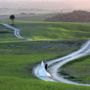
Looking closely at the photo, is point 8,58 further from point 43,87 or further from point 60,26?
point 60,26

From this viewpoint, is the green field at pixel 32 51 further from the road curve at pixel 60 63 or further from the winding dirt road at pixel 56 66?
the road curve at pixel 60 63

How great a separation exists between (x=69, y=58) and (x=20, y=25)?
84.5 meters

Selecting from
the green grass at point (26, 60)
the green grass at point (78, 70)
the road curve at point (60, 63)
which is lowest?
the green grass at point (78, 70)

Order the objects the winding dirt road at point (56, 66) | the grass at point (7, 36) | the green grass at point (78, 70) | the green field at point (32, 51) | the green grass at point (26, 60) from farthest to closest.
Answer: the grass at point (7, 36), the green grass at point (78, 70), the winding dirt road at point (56, 66), the green field at point (32, 51), the green grass at point (26, 60)

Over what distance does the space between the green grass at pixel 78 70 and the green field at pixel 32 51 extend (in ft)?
17.9

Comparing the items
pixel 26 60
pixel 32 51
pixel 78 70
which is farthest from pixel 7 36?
pixel 78 70

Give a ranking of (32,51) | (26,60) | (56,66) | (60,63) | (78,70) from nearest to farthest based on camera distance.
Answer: (78,70) < (56,66) < (60,63) < (26,60) < (32,51)

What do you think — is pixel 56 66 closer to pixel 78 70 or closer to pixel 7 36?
pixel 78 70

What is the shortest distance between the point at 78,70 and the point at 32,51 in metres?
24.8

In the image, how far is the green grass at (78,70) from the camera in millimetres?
60619

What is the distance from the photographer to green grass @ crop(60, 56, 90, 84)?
6062 cm

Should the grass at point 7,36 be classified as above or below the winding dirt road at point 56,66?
above

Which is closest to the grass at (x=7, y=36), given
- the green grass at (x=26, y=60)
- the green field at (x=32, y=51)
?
the green field at (x=32, y=51)

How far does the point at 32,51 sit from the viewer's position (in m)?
92.4
